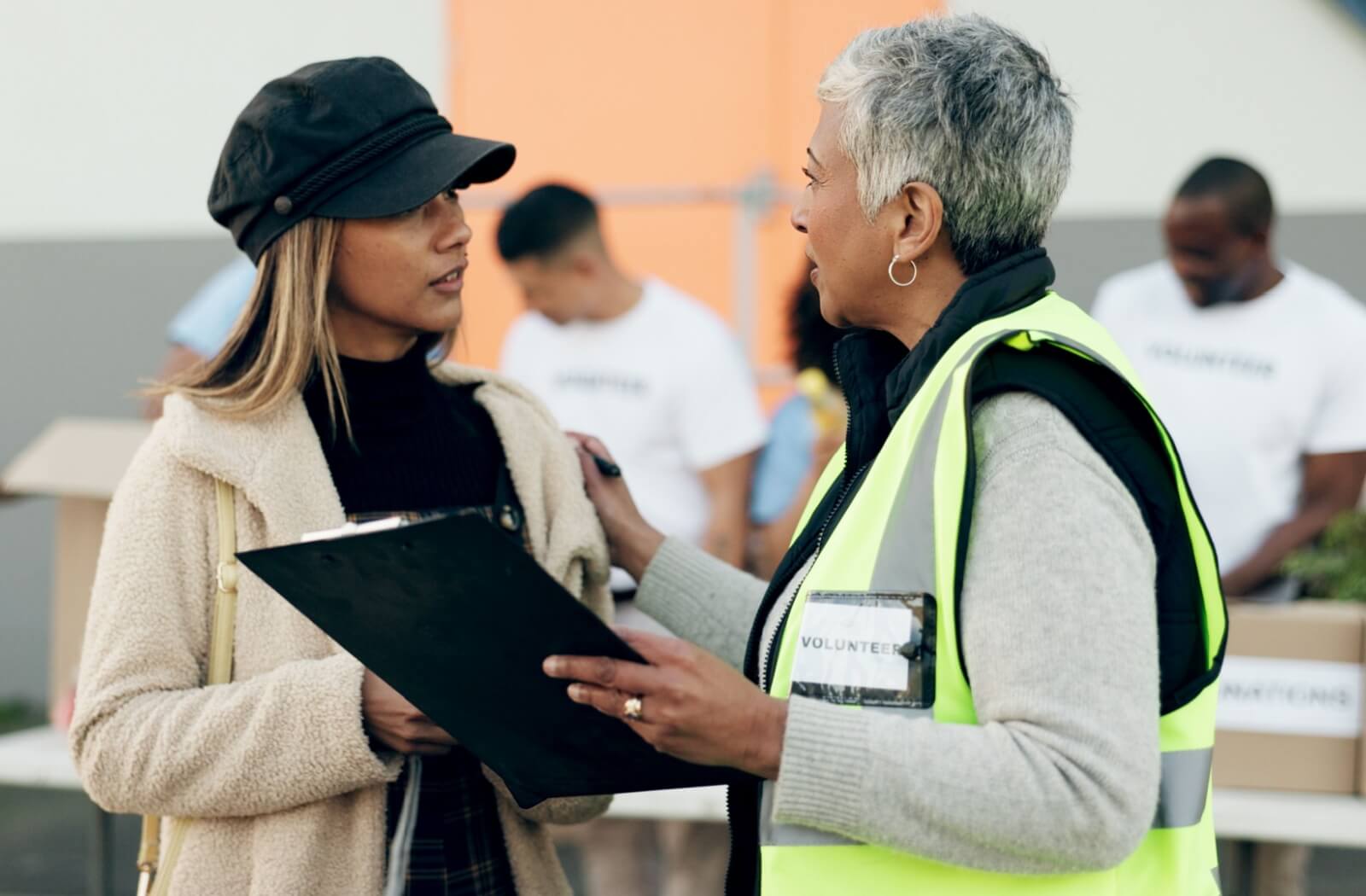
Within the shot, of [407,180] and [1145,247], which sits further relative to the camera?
[1145,247]

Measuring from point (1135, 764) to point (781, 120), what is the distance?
3807 millimetres

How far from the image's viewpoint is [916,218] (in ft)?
4.88

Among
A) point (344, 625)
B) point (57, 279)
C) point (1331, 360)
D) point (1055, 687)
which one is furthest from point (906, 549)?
point (57, 279)

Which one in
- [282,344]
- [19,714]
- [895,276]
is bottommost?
[19,714]

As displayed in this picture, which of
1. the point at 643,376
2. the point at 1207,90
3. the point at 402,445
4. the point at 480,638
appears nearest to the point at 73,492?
the point at 643,376

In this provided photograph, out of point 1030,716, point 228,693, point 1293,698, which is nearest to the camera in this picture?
point 1030,716

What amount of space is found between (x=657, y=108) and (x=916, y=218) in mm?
3579

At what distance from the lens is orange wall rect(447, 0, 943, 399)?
189 inches

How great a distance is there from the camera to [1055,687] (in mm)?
1236

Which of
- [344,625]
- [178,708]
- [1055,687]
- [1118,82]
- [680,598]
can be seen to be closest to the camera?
[1055,687]

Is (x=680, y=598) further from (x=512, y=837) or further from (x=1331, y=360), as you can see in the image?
(x=1331, y=360)

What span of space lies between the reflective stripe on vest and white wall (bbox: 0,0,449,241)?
14.2 ft

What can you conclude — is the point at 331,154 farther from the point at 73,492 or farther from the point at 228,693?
the point at 73,492

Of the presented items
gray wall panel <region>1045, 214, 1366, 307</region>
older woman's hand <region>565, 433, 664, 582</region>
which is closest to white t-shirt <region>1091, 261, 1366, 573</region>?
gray wall panel <region>1045, 214, 1366, 307</region>
